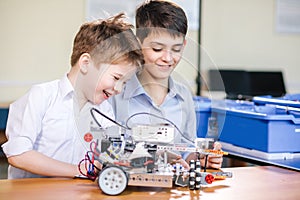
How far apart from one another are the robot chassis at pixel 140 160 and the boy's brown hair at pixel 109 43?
0.66ft

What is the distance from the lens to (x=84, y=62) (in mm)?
1374

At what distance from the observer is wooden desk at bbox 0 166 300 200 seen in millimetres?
1178

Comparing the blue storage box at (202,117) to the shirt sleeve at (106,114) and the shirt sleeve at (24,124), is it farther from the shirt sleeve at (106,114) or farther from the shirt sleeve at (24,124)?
the shirt sleeve at (24,124)

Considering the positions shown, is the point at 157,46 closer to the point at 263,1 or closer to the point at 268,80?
the point at 268,80

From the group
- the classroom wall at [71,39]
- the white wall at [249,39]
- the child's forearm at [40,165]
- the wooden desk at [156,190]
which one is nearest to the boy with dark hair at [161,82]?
the wooden desk at [156,190]

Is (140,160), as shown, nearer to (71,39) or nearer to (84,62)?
(84,62)

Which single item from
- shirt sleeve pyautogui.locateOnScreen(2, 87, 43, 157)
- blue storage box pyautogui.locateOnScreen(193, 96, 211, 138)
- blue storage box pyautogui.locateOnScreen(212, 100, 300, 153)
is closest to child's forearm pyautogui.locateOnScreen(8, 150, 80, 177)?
shirt sleeve pyautogui.locateOnScreen(2, 87, 43, 157)

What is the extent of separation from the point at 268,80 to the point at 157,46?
12.4ft

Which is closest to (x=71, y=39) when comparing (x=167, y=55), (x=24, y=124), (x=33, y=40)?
(x=33, y=40)

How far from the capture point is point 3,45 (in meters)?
4.13

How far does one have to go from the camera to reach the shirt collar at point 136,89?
4.58 ft

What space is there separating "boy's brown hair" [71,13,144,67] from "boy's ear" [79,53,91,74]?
14 millimetres

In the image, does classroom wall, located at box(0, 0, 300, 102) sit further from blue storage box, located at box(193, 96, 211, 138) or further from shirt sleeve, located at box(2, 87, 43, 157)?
shirt sleeve, located at box(2, 87, 43, 157)

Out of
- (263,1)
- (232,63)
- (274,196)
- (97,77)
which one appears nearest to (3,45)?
(232,63)
